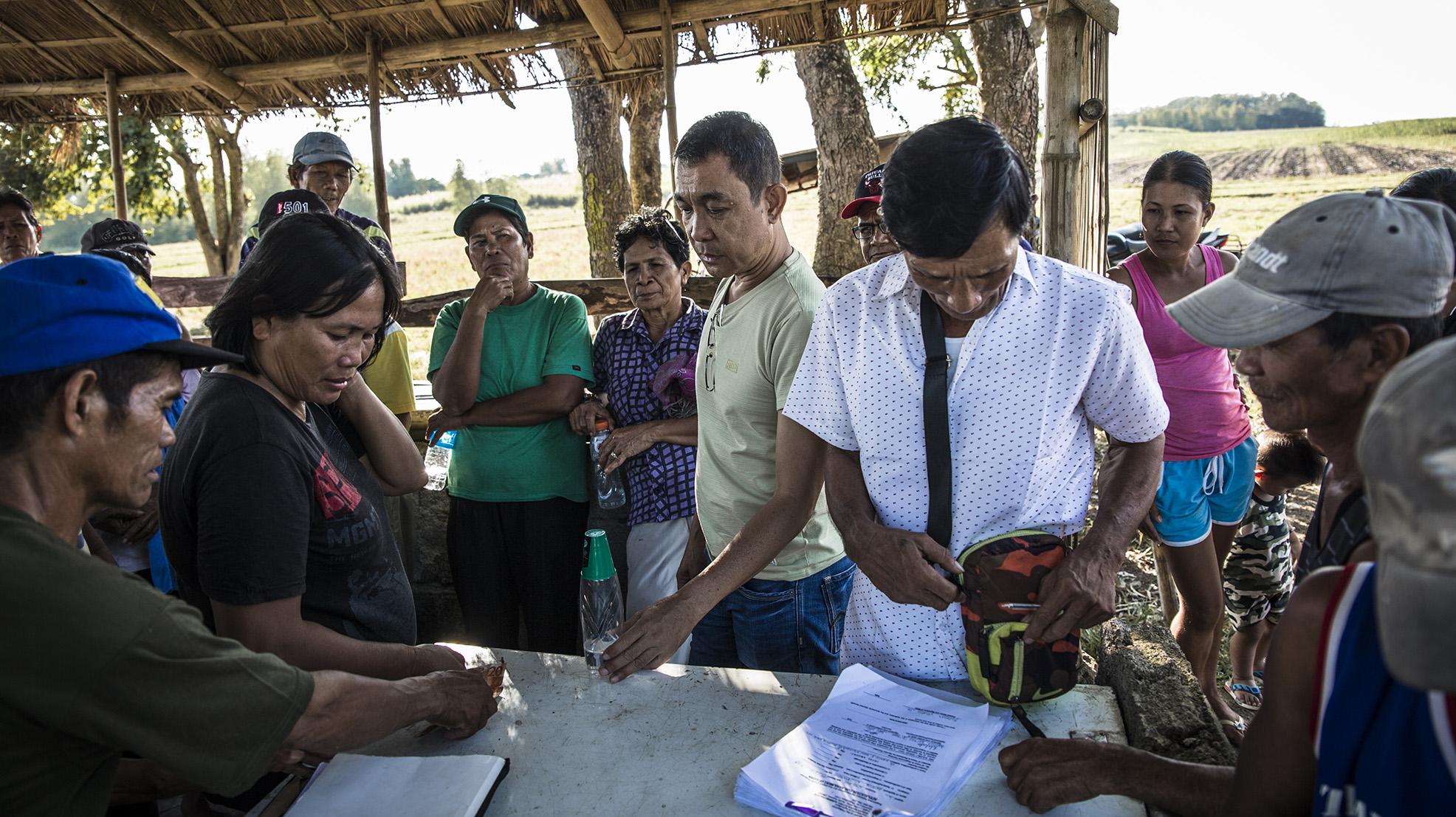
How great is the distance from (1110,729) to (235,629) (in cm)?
157

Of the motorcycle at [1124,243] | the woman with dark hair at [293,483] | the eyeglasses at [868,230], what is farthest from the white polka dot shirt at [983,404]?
the motorcycle at [1124,243]

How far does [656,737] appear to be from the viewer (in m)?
1.72

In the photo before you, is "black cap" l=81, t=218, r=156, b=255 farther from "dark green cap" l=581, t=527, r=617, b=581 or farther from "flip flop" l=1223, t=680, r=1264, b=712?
"flip flop" l=1223, t=680, r=1264, b=712

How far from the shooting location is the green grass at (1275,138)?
34.0 m

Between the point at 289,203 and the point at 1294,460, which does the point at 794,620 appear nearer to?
the point at 1294,460

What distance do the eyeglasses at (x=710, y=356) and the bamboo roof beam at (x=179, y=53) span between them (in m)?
4.75

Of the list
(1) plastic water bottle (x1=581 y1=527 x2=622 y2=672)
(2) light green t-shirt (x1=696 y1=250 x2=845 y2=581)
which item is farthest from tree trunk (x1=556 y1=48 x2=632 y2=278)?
(1) plastic water bottle (x1=581 y1=527 x2=622 y2=672)

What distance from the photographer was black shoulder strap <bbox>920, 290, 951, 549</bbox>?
67.9 inches

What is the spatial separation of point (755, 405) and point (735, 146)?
67 cm

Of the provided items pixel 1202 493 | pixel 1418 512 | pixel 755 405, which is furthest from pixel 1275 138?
pixel 1418 512

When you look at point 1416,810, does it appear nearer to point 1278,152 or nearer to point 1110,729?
point 1110,729

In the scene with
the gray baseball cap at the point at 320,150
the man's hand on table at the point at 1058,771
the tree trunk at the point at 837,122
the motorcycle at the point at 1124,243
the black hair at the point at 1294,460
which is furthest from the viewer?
the motorcycle at the point at 1124,243

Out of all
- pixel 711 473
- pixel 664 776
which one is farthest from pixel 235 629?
pixel 711 473

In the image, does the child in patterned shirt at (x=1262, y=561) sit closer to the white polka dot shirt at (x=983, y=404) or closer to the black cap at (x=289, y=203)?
the white polka dot shirt at (x=983, y=404)
